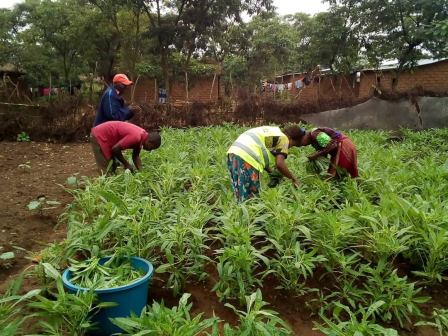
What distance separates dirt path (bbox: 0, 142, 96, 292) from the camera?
143 inches

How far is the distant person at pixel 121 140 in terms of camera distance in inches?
186

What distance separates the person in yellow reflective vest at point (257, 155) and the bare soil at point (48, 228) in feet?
3.82

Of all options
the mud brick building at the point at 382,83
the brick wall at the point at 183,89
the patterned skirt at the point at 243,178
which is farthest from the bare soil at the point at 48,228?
the brick wall at the point at 183,89

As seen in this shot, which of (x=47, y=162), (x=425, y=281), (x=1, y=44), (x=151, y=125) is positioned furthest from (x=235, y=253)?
(x=1, y=44)

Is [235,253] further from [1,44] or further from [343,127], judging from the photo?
[1,44]

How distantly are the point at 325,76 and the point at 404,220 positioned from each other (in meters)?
17.1

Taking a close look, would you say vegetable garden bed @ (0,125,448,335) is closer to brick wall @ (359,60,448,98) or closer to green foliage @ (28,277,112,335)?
green foliage @ (28,277,112,335)

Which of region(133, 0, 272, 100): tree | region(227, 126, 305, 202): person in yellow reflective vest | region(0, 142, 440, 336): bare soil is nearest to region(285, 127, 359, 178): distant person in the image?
region(227, 126, 305, 202): person in yellow reflective vest

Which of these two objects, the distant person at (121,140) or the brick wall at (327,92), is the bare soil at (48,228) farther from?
the brick wall at (327,92)

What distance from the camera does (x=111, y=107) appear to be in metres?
5.58

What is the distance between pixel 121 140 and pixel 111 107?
1077mm

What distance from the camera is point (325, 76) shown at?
19062mm

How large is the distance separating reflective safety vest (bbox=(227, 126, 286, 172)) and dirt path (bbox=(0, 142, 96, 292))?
1947 millimetres

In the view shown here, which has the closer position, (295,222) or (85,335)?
(85,335)
